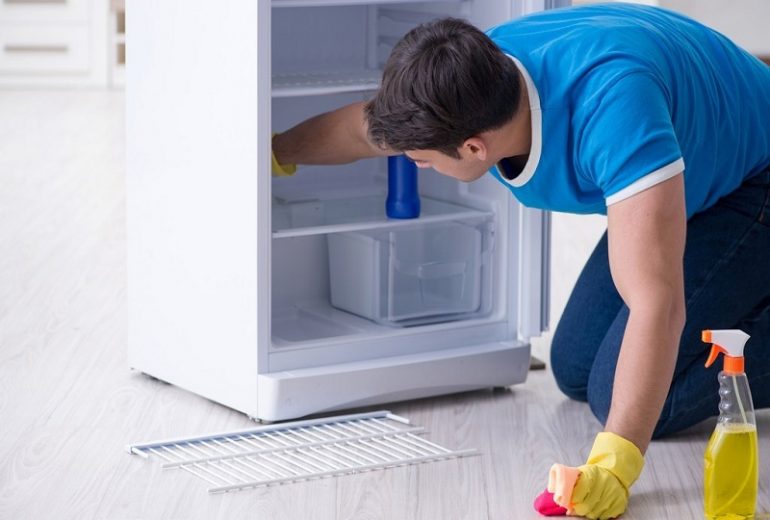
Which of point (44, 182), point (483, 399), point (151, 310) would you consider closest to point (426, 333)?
point (483, 399)

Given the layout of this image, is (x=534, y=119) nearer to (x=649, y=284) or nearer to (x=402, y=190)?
(x=649, y=284)

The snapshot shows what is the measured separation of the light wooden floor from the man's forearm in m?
0.17

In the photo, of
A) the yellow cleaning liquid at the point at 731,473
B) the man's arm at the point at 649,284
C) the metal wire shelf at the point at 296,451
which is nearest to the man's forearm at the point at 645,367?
the man's arm at the point at 649,284

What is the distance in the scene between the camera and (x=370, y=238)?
2.60m

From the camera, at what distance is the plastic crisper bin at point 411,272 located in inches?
103

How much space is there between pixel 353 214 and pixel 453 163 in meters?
Result: 0.76

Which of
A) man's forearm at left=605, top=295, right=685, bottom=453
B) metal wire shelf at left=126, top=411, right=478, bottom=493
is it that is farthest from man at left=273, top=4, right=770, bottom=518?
metal wire shelf at left=126, top=411, right=478, bottom=493

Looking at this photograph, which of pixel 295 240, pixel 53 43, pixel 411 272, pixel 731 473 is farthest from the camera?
pixel 53 43

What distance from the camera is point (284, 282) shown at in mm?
2771

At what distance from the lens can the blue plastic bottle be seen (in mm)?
2549

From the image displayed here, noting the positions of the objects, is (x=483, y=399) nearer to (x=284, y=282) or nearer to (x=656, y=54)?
(x=284, y=282)

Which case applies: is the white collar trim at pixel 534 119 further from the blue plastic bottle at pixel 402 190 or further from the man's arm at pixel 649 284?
the blue plastic bottle at pixel 402 190

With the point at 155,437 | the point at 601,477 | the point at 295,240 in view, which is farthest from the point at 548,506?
the point at 295,240

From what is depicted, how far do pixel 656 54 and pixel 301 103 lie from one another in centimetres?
100
